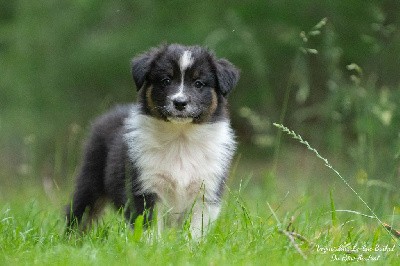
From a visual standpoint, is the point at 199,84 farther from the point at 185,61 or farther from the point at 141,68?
the point at 141,68

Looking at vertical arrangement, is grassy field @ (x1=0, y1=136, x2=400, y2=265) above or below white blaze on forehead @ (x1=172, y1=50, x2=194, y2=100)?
below

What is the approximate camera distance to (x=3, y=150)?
14.1 metres

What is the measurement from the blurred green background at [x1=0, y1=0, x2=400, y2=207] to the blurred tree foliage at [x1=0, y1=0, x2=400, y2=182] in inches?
0.6

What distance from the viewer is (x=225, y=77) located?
22.2ft

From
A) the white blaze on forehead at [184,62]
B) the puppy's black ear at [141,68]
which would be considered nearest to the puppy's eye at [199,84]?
the white blaze on forehead at [184,62]

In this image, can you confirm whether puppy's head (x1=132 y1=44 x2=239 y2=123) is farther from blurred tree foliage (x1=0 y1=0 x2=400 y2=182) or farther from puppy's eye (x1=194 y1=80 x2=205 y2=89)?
blurred tree foliage (x1=0 y1=0 x2=400 y2=182)

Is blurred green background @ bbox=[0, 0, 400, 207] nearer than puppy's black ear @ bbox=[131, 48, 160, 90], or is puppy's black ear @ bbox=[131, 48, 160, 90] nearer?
puppy's black ear @ bbox=[131, 48, 160, 90]

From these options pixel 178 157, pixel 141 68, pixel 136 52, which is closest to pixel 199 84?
pixel 141 68

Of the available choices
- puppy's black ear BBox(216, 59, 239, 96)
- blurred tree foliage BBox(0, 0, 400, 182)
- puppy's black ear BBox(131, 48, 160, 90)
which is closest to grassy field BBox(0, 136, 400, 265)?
puppy's black ear BBox(216, 59, 239, 96)

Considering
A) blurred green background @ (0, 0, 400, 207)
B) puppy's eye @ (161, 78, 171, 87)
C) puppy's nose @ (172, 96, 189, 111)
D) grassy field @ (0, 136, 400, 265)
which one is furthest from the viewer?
blurred green background @ (0, 0, 400, 207)

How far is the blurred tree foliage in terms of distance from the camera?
12.3 meters

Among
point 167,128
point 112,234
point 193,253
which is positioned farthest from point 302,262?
point 167,128

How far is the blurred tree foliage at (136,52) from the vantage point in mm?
12281

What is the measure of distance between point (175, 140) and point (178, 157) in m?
0.15
